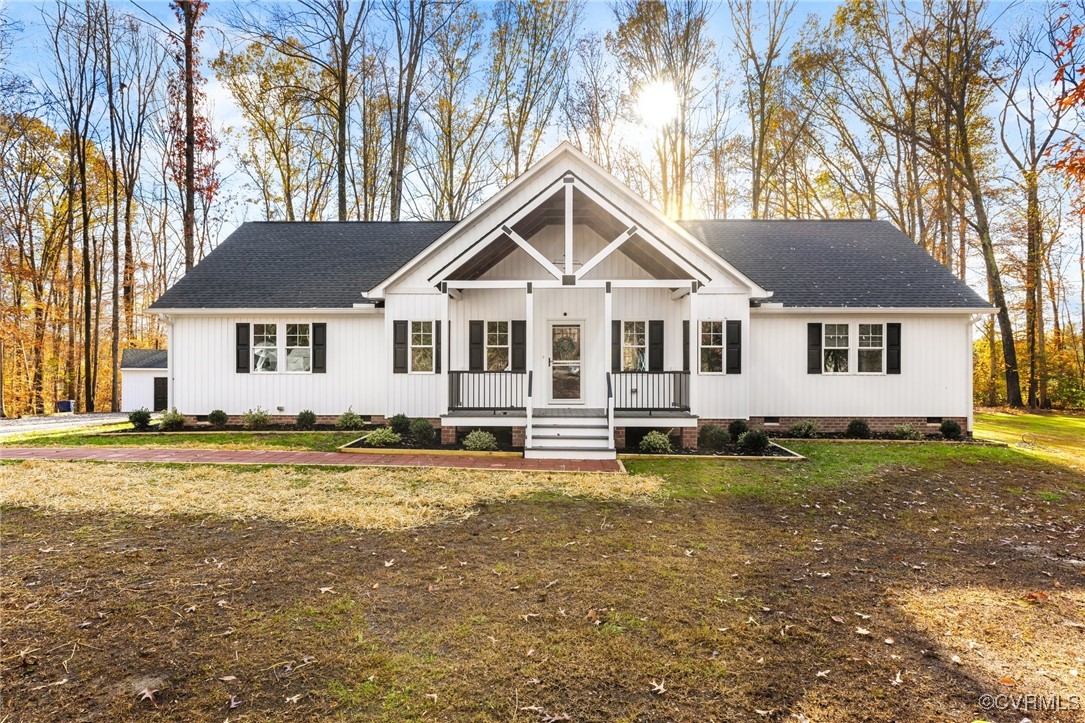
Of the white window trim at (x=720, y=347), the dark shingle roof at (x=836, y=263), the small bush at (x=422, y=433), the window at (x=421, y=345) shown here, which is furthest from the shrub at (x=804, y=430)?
the window at (x=421, y=345)

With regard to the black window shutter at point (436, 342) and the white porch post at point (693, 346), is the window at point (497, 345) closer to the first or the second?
the black window shutter at point (436, 342)

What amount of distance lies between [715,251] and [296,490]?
41.3 ft

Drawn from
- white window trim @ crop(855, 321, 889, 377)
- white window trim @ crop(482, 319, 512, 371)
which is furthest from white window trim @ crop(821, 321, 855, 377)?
white window trim @ crop(482, 319, 512, 371)

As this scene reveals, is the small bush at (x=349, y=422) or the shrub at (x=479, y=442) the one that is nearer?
the shrub at (x=479, y=442)

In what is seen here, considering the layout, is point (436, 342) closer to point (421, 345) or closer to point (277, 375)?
point (421, 345)

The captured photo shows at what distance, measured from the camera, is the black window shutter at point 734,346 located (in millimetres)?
12102

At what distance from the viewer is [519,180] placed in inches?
443

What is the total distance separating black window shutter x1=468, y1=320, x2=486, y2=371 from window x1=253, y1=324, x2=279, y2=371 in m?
5.43

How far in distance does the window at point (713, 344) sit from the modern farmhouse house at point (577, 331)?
0.13ft

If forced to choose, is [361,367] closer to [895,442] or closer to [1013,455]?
[895,442]

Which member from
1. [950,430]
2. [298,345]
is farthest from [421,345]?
[950,430]

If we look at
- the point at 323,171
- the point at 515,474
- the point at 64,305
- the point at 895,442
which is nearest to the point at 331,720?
the point at 515,474

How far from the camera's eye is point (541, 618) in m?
3.80

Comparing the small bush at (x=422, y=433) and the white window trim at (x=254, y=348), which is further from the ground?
the white window trim at (x=254, y=348)
